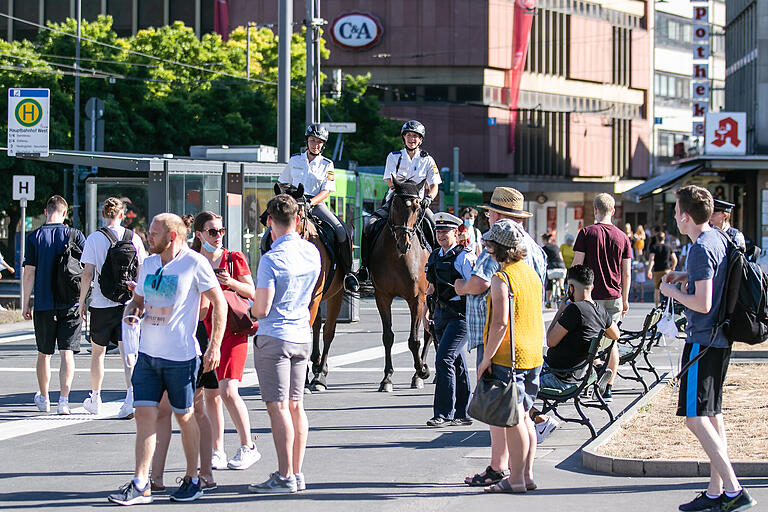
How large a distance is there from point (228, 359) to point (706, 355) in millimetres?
3243

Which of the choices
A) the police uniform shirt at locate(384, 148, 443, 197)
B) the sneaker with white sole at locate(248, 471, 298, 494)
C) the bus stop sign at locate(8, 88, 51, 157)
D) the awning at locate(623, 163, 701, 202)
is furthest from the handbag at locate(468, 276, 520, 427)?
the awning at locate(623, 163, 701, 202)

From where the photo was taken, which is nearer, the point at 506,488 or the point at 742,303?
the point at 742,303

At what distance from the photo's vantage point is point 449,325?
35.5 ft

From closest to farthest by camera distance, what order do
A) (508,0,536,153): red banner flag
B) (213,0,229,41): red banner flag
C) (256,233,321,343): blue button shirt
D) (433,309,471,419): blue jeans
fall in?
(256,233,321,343): blue button shirt, (433,309,471,419): blue jeans, (508,0,536,153): red banner flag, (213,0,229,41): red banner flag

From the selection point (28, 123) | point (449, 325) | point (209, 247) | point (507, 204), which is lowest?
point (449, 325)

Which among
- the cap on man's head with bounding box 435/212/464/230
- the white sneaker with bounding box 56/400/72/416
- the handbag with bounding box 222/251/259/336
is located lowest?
the white sneaker with bounding box 56/400/72/416

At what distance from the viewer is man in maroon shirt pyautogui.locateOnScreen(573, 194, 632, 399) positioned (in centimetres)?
1234

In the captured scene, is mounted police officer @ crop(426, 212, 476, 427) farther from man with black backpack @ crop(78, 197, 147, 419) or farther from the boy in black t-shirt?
man with black backpack @ crop(78, 197, 147, 419)

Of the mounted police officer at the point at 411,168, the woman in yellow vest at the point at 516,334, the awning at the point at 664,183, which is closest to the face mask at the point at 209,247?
the woman in yellow vest at the point at 516,334

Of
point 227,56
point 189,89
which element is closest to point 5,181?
point 189,89

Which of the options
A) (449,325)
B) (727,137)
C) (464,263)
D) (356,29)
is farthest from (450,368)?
(356,29)

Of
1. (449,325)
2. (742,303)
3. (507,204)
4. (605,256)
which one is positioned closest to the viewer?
(742,303)

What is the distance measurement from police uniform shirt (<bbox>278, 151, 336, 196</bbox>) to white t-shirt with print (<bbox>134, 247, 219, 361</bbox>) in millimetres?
5965

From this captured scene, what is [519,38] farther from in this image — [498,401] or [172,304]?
[172,304]
